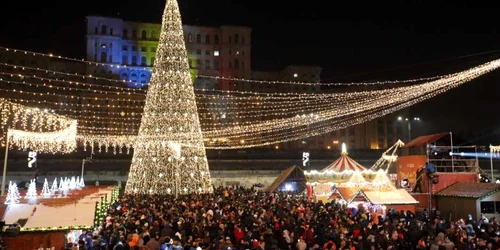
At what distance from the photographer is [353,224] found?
520 inches

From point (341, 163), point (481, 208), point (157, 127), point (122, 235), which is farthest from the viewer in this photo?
point (341, 163)

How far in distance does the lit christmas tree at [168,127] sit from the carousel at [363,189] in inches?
276

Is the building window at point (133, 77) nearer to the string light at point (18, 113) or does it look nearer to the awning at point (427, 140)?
the string light at point (18, 113)

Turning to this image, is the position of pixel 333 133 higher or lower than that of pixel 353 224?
higher

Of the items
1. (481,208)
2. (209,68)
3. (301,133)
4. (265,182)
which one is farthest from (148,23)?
(481,208)

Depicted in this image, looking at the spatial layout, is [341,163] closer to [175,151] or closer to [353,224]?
[175,151]

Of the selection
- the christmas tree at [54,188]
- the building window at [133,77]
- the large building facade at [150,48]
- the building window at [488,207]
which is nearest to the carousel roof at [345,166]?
the building window at [488,207]

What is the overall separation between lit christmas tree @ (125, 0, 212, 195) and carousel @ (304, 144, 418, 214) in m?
7.02

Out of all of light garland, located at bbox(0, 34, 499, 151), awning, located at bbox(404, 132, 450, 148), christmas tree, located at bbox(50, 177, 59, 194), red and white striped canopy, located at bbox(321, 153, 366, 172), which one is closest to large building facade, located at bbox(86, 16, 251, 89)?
light garland, located at bbox(0, 34, 499, 151)

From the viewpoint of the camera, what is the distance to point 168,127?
23.1 meters

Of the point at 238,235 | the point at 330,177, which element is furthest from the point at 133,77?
the point at 238,235

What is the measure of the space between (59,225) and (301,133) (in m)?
50.6

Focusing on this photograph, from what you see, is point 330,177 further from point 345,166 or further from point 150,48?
point 150,48

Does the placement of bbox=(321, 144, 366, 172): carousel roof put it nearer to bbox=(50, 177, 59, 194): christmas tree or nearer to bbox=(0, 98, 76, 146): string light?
bbox=(50, 177, 59, 194): christmas tree
